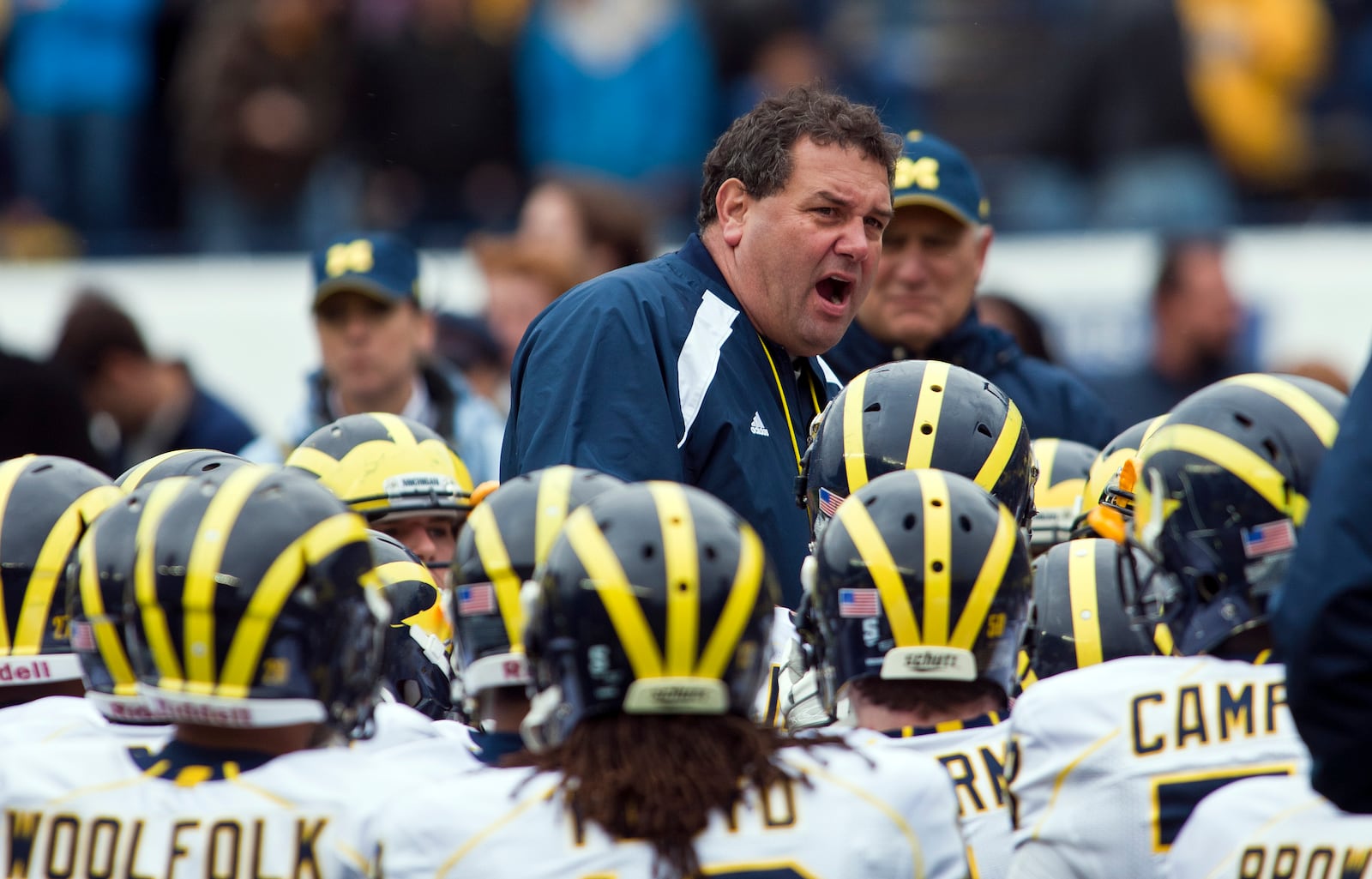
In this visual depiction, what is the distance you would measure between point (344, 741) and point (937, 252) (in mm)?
3736

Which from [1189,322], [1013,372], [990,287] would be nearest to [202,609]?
[1013,372]

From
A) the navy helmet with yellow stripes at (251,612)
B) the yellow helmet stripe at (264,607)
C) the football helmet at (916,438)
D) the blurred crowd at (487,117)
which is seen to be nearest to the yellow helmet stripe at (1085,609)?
the football helmet at (916,438)

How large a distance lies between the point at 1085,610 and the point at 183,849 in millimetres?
2168

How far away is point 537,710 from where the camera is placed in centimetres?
346

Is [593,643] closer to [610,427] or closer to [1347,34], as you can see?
[610,427]

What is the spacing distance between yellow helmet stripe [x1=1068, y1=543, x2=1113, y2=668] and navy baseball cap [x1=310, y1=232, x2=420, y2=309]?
444 cm

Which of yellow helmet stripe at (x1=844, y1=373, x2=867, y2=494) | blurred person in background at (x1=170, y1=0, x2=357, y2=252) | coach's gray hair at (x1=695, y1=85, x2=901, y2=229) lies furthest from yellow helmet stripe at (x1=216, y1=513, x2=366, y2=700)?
blurred person in background at (x1=170, y1=0, x2=357, y2=252)

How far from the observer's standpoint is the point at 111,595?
370 cm

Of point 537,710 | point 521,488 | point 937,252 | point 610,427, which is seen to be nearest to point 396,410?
point 937,252

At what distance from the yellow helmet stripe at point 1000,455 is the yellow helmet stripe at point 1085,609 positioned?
0.92 ft

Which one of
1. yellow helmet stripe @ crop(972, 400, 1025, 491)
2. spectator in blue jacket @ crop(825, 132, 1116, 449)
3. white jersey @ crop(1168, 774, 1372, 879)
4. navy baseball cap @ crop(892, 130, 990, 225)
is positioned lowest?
white jersey @ crop(1168, 774, 1372, 879)

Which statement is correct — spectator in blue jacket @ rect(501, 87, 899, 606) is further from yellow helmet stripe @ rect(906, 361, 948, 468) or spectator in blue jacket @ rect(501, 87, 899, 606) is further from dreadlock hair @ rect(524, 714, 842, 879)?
dreadlock hair @ rect(524, 714, 842, 879)

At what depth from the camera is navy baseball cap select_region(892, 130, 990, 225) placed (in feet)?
22.7

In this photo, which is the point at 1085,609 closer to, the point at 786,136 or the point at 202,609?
the point at 786,136
